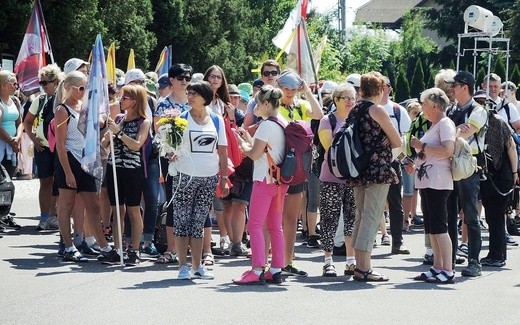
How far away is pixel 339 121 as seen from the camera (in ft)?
40.4

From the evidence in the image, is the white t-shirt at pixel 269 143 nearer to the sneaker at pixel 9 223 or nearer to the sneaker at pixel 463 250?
the sneaker at pixel 463 250

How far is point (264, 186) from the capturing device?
36.1 ft

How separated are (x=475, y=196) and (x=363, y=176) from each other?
1559 millimetres

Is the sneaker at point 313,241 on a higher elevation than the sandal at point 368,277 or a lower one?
higher

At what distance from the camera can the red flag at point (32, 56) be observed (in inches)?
631

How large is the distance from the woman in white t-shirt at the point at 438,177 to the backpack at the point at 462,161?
0.06 m

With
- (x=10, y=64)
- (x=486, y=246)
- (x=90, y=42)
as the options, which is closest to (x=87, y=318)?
(x=486, y=246)

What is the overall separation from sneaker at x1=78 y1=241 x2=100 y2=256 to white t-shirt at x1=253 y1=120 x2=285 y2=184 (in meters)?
2.69

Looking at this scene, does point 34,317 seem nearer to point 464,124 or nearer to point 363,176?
point 363,176

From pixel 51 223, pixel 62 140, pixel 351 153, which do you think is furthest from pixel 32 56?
pixel 351 153

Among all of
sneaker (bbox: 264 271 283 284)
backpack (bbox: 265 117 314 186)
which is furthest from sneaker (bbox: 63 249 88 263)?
backpack (bbox: 265 117 314 186)

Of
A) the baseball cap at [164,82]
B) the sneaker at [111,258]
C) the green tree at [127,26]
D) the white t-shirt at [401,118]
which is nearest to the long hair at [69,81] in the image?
the baseball cap at [164,82]

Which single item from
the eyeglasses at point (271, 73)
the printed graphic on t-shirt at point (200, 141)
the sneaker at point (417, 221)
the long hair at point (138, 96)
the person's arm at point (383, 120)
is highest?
the eyeglasses at point (271, 73)

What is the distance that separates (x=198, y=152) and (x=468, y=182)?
2661 millimetres
